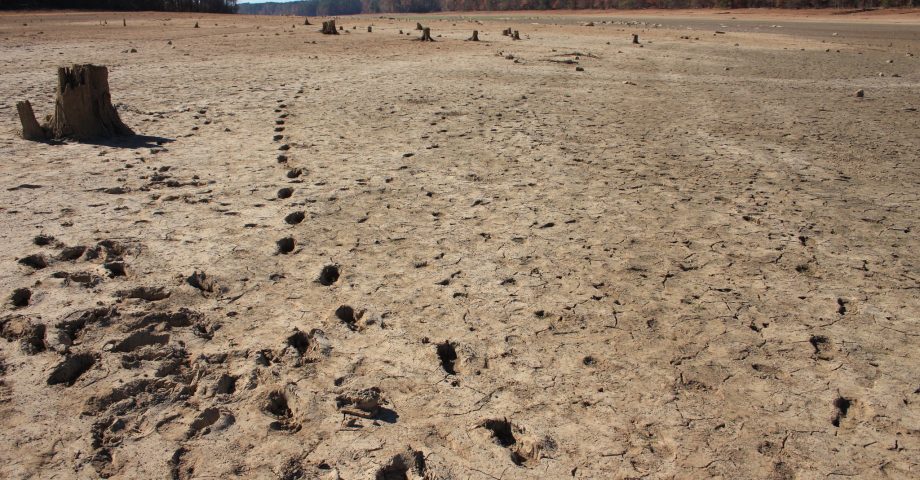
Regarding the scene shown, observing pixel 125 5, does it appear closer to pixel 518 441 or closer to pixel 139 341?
pixel 139 341

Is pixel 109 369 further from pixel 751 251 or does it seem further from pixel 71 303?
pixel 751 251

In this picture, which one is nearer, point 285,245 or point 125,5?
point 285,245

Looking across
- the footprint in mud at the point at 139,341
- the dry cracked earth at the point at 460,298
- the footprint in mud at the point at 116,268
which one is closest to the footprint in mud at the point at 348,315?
the dry cracked earth at the point at 460,298

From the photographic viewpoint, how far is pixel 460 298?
3014 mm

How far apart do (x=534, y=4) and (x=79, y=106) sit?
52.1 m

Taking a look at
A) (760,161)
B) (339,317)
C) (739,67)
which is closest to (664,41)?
(739,67)

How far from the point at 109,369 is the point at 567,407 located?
1.68 m

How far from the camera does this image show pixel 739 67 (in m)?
11.1

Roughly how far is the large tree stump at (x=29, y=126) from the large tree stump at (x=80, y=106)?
0.25 feet

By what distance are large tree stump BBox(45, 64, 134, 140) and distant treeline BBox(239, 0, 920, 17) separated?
34440mm

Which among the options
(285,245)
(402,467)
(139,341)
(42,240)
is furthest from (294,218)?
(402,467)

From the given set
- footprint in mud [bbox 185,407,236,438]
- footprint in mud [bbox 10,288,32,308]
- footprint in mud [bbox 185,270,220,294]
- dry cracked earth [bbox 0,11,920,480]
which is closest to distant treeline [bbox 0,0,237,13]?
dry cracked earth [bbox 0,11,920,480]

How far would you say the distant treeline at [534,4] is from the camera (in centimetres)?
3269

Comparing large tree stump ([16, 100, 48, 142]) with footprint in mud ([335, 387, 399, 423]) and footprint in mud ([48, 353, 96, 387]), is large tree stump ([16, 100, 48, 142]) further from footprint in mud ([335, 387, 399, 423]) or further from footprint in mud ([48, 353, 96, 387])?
footprint in mud ([335, 387, 399, 423])
